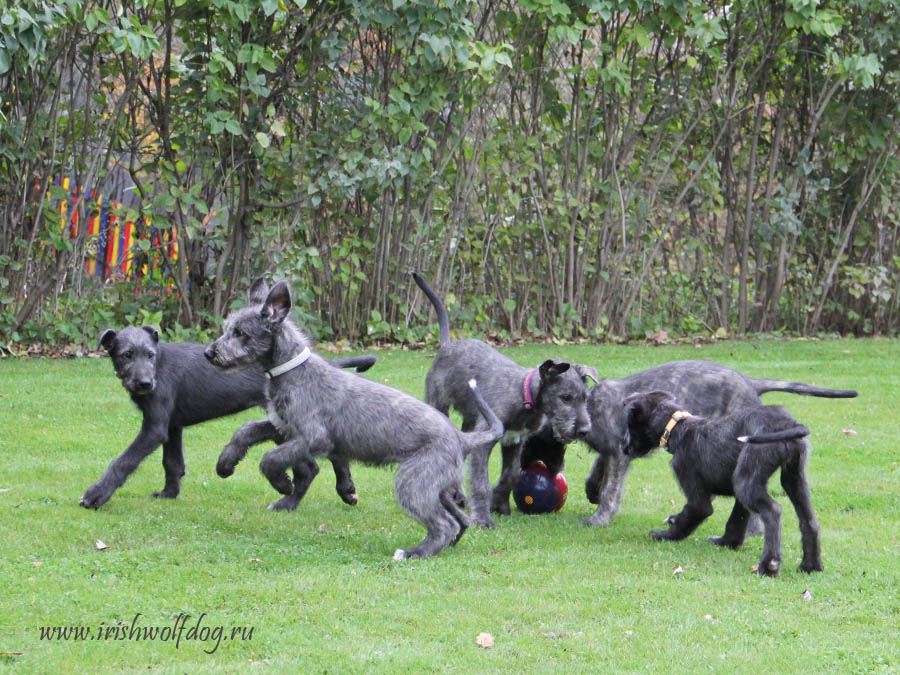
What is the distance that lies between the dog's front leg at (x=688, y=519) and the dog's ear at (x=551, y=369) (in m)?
1.26

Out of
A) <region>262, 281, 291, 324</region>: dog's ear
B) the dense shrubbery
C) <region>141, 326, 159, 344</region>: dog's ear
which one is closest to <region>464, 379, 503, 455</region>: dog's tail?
<region>262, 281, 291, 324</region>: dog's ear

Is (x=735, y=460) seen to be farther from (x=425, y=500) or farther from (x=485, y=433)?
(x=425, y=500)

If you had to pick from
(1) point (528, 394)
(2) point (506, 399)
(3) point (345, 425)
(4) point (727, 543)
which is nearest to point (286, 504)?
(3) point (345, 425)

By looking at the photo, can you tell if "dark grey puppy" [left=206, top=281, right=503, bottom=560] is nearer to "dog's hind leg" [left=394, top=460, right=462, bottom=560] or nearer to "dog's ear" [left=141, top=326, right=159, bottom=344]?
"dog's hind leg" [left=394, top=460, right=462, bottom=560]

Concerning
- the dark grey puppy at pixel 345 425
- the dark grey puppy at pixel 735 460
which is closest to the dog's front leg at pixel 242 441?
the dark grey puppy at pixel 345 425

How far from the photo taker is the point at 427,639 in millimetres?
5000

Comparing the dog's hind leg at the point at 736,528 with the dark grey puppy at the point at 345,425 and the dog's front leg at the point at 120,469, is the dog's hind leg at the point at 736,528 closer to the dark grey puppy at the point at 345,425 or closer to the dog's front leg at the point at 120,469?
the dark grey puppy at the point at 345,425

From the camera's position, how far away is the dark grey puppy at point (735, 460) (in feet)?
20.2

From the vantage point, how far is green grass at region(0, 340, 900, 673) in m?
4.80

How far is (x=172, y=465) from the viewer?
7969 millimetres

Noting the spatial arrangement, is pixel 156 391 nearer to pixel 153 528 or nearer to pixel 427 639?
pixel 153 528

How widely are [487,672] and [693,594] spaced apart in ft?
5.33

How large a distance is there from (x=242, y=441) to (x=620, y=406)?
2.83m

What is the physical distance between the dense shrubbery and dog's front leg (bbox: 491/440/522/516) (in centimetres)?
622
